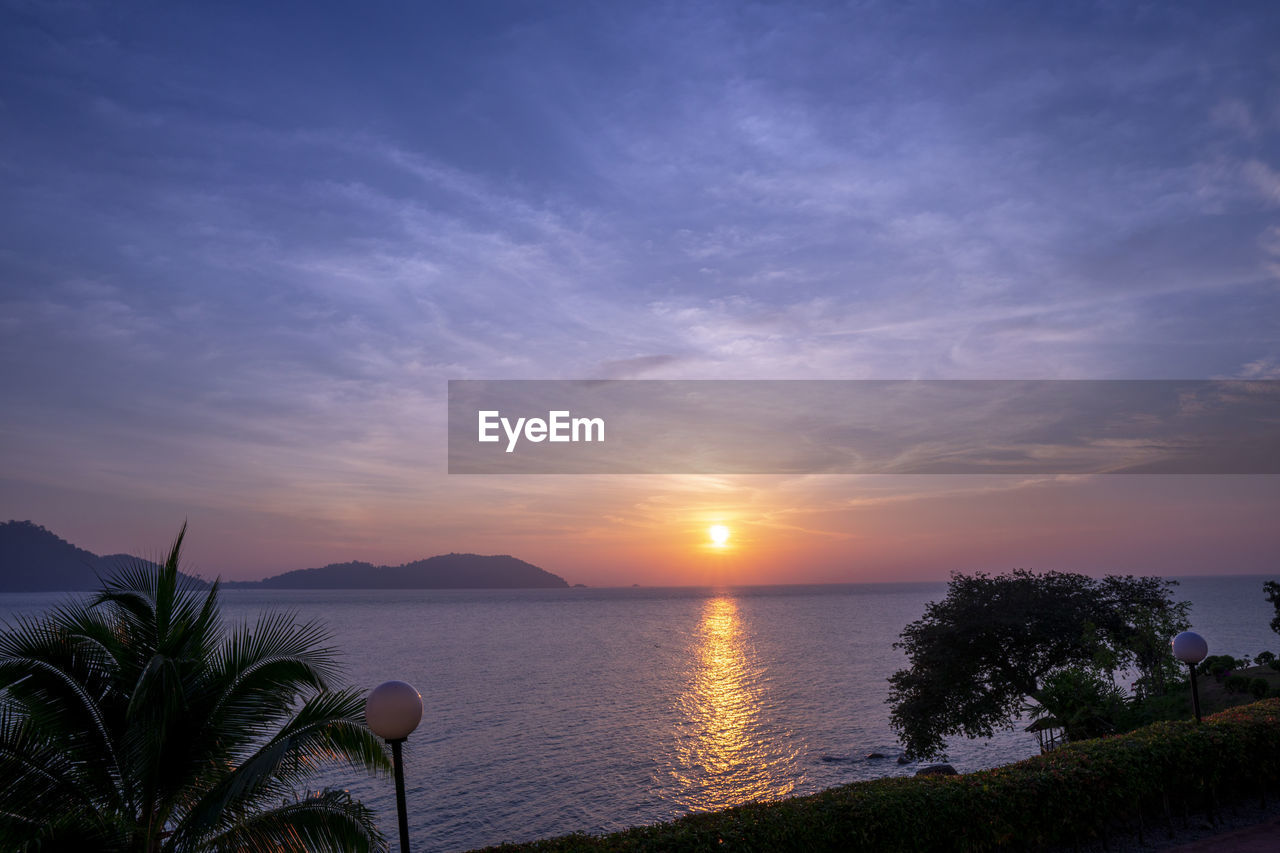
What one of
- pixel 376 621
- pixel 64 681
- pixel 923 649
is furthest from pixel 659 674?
pixel 376 621

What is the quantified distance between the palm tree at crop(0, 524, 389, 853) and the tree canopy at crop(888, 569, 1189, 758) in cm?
2099

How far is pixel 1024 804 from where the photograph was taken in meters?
10.3

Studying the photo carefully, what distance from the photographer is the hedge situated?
914 centimetres

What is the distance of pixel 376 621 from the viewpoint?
142 m

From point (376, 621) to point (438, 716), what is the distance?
4108 inches

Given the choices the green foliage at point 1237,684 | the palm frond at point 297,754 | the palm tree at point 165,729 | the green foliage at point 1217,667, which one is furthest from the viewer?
the green foliage at point 1217,667

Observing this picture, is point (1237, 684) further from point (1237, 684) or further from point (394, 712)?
point (394, 712)

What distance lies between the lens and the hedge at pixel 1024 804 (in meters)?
9.14

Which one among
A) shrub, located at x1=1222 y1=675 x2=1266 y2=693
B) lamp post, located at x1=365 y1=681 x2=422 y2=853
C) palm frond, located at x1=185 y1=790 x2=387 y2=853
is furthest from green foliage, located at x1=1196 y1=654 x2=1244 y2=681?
palm frond, located at x1=185 y1=790 x2=387 y2=853

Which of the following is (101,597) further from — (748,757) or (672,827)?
(748,757)

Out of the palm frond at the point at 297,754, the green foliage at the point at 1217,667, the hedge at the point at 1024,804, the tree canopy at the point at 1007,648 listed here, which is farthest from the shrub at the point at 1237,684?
the palm frond at the point at 297,754

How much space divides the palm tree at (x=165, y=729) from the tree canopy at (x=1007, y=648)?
21.0 meters

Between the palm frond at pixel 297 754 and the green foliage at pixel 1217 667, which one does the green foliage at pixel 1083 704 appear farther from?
the palm frond at pixel 297 754

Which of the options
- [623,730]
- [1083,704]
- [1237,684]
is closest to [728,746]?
→ [623,730]
